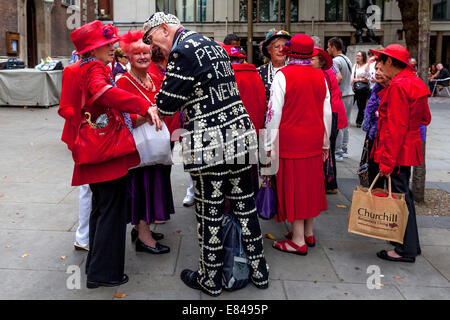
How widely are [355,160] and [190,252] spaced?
4.77 meters

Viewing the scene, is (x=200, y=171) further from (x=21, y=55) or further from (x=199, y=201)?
(x=21, y=55)

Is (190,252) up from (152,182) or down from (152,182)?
down

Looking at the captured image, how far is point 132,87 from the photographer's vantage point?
364cm

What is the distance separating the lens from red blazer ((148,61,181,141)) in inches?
156

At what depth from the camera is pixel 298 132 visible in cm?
383

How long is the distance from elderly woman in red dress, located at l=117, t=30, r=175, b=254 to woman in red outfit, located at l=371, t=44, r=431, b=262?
6.16 feet

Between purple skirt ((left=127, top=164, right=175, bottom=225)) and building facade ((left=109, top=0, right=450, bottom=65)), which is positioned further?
building facade ((left=109, top=0, right=450, bottom=65))

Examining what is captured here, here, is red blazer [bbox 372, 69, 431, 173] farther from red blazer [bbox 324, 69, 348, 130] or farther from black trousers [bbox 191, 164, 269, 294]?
red blazer [bbox 324, 69, 348, 130]

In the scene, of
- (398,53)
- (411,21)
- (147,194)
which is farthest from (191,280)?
(411,21)

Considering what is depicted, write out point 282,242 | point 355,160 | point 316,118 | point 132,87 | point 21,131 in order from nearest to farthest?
point 132,87
point 316,118
point 282,242
point 355,160
point 21,131

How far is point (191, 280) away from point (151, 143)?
1.11 meters

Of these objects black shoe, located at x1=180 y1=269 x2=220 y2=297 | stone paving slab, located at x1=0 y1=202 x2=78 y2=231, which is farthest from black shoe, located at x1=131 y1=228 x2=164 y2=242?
black shoe, located at x1=180 y1=269 x2=220 y2=297

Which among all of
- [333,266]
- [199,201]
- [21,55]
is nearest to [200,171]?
[199,201]

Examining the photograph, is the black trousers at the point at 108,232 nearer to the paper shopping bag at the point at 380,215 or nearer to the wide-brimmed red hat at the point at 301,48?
the wide-brimmed red hat at the point at 301,48
